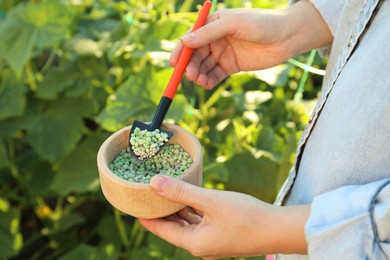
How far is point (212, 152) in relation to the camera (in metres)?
1.24

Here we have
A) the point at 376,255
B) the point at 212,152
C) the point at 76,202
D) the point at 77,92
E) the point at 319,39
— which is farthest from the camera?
the point at 76,202

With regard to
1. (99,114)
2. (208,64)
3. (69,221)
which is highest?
(208,64)

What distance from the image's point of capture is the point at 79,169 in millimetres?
1309

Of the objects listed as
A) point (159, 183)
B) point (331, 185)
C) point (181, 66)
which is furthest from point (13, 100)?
point (331, 185)

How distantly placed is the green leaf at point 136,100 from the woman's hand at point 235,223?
46 cm

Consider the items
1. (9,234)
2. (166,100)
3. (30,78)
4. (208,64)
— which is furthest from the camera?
(30,78)

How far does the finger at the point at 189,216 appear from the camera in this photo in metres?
0.73

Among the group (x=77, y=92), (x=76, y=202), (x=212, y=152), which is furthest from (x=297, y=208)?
(x=76, y=202)

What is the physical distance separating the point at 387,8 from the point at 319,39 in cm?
23

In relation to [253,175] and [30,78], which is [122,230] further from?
[30,78]

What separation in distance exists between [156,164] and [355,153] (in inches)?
10.6

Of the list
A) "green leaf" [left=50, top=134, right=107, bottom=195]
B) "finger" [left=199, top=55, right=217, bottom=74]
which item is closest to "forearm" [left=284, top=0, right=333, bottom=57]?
"finger" [left=199, top=55, right=217, bottom=74]

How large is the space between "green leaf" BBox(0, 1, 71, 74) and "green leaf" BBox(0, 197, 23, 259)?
37 centimetres

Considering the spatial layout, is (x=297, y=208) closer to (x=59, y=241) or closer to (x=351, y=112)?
(x=351, y=112)
